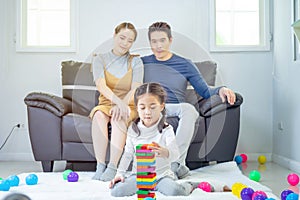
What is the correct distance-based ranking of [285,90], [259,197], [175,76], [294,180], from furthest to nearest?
1. [285,90]
2. [175,76]
3. [294,180]
4. [259,197]

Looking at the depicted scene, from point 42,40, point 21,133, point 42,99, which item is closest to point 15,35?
point 42,40

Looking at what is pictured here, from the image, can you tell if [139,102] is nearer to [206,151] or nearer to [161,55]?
[161,55]

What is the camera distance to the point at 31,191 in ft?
7.84

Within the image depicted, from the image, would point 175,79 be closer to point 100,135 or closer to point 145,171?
point 100,135

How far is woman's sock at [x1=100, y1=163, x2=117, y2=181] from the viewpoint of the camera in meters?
2.73

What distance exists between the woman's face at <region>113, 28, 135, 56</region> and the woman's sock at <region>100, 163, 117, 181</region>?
2.50 ft

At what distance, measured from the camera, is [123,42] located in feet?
9.73

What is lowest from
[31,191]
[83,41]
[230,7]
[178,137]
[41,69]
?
[31,191]

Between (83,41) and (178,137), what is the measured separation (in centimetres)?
179

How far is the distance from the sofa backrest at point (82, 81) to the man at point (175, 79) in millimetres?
623

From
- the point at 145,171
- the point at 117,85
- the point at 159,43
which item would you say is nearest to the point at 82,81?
the point at 117,85

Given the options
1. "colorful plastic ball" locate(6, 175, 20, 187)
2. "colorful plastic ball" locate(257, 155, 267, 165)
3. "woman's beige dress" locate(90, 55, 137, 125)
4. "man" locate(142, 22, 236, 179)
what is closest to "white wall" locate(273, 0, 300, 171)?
"colorful plastic ball" locate(257, 155, 267, 165)

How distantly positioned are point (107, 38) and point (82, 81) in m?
0.63

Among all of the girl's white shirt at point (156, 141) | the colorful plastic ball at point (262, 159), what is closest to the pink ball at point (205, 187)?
the girl's white shirt at point (156, 141)
